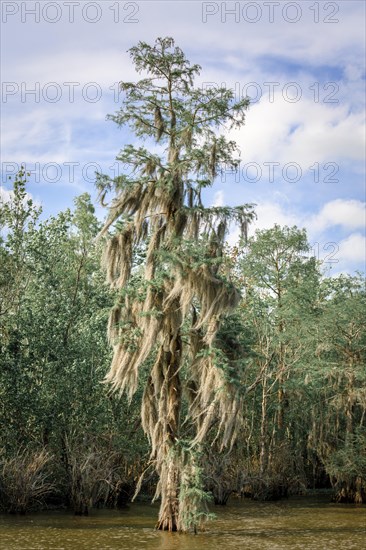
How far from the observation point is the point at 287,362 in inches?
1115

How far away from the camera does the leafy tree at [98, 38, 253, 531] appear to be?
15.3m

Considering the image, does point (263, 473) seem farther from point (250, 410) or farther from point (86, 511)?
Result: point (86, 511)

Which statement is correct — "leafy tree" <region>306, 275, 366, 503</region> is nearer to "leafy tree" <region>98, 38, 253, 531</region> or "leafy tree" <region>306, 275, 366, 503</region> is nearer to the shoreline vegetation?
the shoreline vegetation

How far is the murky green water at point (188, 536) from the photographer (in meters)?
14.4

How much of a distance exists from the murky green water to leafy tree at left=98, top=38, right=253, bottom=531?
897 mm

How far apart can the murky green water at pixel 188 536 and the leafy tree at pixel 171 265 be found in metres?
0.90

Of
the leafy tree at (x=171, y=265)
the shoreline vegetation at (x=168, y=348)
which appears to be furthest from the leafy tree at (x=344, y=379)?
the leafy tree at (x=171, y=265)

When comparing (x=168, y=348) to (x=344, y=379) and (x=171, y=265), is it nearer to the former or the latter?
(x=171, y=265)

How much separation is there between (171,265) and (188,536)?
5.77m

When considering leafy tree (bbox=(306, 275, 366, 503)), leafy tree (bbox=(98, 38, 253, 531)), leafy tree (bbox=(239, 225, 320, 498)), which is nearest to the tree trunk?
leafy tree (bbox=(98, 38, 253, 531))

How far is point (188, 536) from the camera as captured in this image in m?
15.1

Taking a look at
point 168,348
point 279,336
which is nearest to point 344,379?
point 279,336

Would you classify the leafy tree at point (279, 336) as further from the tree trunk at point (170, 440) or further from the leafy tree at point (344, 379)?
the tree trunk at point (170, 440)

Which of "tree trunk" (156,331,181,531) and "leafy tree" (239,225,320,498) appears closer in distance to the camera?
"tree trunk" (156,331,181,531)
